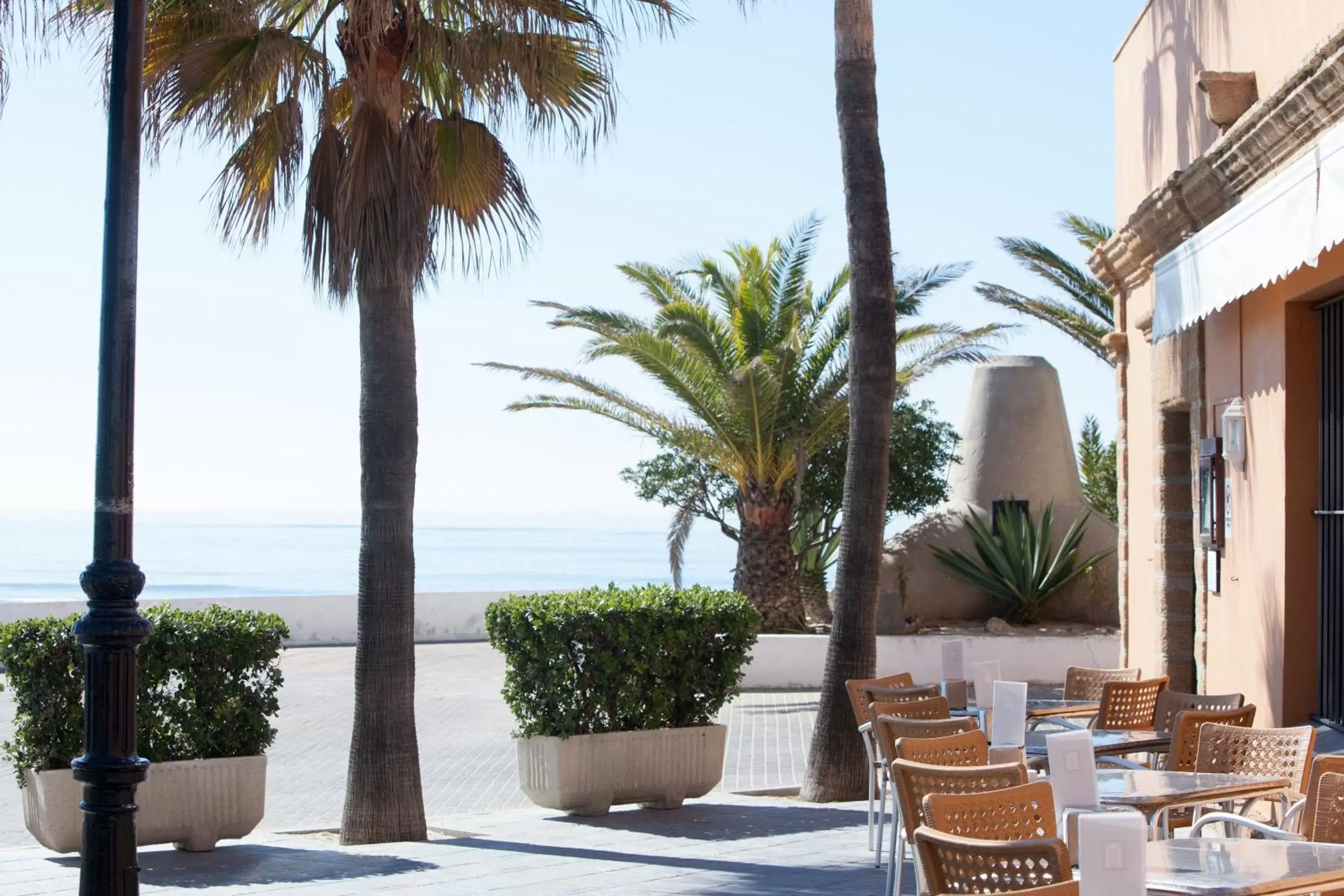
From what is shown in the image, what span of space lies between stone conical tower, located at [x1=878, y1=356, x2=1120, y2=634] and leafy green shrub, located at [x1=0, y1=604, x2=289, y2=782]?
43.2 feet

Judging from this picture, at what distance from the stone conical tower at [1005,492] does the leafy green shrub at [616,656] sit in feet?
36.1

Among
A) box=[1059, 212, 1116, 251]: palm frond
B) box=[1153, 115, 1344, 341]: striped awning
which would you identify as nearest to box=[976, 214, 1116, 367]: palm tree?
box=[1059, 212, 1116, 251]: palm frond

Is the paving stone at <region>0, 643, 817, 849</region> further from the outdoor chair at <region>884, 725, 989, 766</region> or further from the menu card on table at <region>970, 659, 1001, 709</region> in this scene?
the outdoor chair at <region>884, 725, 989, 766</region>

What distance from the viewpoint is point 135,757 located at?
507 cm

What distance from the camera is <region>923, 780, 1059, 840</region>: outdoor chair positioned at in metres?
4.21

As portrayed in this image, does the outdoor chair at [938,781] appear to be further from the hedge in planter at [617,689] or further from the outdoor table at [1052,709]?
the hedge in planter at [617,689]

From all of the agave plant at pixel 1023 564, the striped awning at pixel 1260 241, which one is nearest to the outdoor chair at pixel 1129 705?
the striped awning at pixel 1260 241

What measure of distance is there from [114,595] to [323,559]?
87.5 meters

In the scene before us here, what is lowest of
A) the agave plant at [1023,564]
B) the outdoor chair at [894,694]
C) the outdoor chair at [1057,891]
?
the outdoor chair at [894,694]

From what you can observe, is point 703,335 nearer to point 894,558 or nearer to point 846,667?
point 894,558

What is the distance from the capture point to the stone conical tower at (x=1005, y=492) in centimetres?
2127

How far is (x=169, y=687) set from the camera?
9.07 m

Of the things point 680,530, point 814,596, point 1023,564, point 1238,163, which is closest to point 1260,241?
point 1238,163

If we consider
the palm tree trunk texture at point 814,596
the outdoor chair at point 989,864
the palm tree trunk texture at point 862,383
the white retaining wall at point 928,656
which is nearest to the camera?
the outdoor chair at point 989,864
